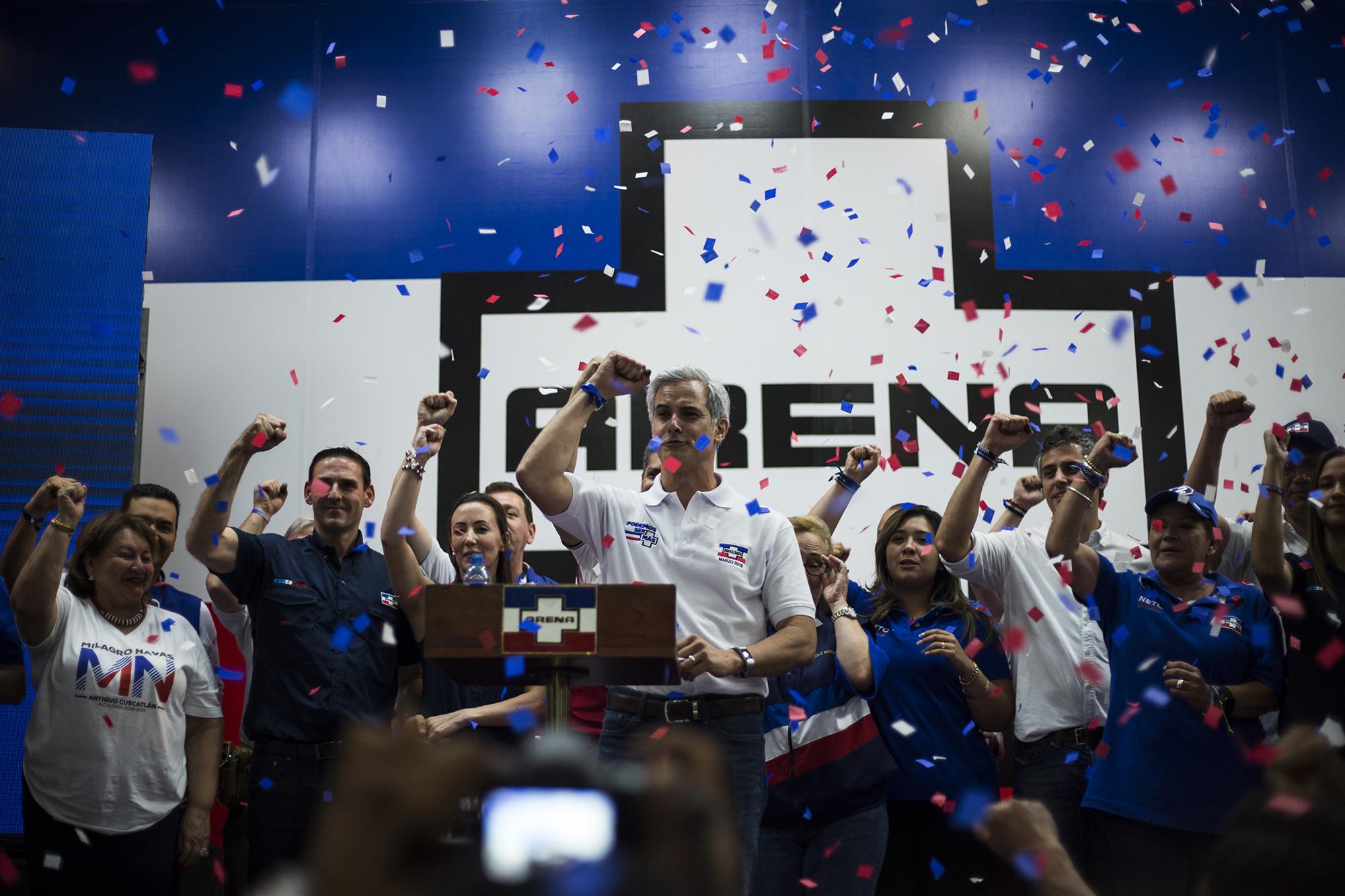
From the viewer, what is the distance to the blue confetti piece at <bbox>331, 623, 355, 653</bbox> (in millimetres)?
3469

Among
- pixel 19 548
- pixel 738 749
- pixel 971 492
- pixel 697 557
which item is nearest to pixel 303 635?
pixel 19 548

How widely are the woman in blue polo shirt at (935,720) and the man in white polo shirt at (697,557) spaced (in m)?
0.64

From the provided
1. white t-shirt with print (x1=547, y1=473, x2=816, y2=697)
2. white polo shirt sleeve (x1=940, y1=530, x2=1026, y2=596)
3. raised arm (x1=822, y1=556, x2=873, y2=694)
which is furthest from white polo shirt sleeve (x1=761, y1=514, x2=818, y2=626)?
white polo shirt sleeve (x1=940, y1=530, x2=1026, y2=596)

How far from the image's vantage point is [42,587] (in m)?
3.19

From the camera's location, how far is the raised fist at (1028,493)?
4305 mm

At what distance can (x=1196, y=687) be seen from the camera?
2891 millimetres

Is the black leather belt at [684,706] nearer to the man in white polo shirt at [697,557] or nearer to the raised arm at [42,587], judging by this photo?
the man in white polo shirt at [697,557]

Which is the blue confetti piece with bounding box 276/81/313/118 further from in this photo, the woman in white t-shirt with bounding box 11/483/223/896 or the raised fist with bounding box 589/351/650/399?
the raised fist with bounding box 589/351/650/399

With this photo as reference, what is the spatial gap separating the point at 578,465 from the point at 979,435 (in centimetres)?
159

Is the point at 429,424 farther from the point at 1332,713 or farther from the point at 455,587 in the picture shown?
the point at 1332,713

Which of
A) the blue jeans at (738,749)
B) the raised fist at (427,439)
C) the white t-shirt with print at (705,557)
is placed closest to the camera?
the blue jeans at (738,749)

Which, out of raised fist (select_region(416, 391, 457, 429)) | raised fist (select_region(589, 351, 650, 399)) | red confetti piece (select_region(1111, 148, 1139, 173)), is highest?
red confetti piece (select_region(1111, 148, 1139, 173))

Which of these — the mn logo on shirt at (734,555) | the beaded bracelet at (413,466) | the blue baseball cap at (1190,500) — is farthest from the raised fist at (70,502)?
the blue baseball cap at (1190,500)

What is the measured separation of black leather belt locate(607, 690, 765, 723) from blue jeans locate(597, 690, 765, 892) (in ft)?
0.03
